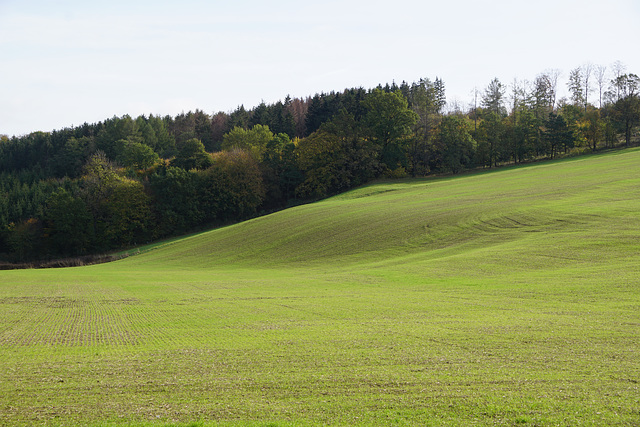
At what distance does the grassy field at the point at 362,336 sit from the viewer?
31.8ft

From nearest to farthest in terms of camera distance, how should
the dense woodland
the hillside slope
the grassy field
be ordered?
the grassy field → the hillside slope → the dense woodland

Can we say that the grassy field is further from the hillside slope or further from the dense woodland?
the dense woodland

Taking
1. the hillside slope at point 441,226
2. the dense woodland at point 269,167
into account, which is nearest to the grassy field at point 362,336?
the hillside slope at point 441,226

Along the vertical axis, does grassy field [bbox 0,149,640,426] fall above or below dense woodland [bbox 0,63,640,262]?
below

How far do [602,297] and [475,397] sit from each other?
1360cm

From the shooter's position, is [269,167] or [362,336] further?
[269,167]

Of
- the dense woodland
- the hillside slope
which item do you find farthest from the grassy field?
the dense woodland

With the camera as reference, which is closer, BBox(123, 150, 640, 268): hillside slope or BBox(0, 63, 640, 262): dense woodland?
BBox(123, 150, 640, 268): hillside slope

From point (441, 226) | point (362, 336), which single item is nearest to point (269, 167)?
point (441, 226)

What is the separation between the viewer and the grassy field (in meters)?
9.69

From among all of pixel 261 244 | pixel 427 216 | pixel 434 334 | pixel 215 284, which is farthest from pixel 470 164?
pixel 434 334

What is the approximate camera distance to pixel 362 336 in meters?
15.6

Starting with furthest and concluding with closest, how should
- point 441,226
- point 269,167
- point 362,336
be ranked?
point 269,167
point 441,226
point 362,336

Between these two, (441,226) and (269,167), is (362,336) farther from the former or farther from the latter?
(269,167)
